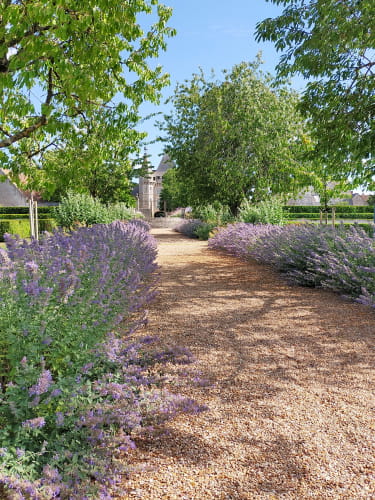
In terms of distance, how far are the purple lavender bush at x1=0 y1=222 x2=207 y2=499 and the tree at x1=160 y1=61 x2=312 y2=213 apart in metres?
13.8

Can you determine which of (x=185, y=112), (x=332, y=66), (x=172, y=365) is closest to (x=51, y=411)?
(x=172, y=365)

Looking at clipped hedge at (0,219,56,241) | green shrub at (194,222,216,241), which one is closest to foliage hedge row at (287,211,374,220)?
green shrub at (194,222,216,241)

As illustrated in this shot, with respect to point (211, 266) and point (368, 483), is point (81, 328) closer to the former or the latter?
point (368, 483)

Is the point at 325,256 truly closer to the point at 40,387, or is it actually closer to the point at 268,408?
the point at 268,408

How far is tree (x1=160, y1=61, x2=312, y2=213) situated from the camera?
15.8 metres

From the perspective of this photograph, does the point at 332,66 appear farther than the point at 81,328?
Yes

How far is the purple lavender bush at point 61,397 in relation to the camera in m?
Result: 1.61

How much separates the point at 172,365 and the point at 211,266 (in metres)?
6.10

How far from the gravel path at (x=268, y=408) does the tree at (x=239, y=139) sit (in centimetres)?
1142

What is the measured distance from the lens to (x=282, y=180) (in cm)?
1652

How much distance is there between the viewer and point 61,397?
1.85 m

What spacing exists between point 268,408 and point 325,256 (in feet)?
13.2

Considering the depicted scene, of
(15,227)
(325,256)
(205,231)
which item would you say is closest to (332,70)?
(325,256)

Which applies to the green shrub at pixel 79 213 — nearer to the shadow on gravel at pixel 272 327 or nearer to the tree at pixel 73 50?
the tree at pixel 73 50
